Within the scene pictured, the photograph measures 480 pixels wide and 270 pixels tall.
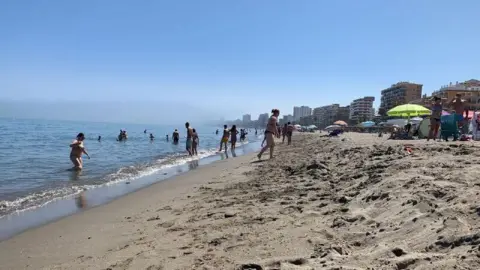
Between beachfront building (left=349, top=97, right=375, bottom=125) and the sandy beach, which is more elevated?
beachfront building (left=349, top=97, right=375, bottom=125)

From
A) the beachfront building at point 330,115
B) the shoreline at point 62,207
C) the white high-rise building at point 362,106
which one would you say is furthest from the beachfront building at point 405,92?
the shoreline at point 62,207

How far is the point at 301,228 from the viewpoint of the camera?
4027 mm

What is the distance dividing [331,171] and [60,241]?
4.94m

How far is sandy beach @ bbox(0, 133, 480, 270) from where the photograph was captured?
2934mm

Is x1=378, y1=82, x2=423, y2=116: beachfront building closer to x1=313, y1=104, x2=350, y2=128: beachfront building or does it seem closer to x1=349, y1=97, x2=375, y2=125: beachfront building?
x1=349, y1=97, x2=375, y2=125: beachfront building

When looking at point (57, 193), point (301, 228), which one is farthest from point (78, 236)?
point (57, 193)

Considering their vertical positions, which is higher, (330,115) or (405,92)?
(405,92)

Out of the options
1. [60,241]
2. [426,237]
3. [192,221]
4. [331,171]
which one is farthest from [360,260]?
[331,171]

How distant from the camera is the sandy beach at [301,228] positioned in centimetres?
293

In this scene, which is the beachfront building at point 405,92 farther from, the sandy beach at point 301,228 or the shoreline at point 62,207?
the sandy beach at point 301,228

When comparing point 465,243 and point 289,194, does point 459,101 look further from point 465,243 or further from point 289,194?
point 465,243

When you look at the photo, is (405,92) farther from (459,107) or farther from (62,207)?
(62,207)

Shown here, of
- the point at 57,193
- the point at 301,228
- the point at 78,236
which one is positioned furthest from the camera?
the point at 57,193

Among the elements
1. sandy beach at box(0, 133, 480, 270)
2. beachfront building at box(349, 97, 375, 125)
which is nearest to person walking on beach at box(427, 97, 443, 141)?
sandy beach at box(0, 133, 480, 270)
